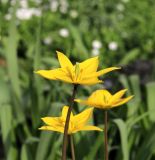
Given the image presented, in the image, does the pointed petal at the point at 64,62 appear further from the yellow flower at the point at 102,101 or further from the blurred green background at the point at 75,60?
the blurred green background at the point at 75,60

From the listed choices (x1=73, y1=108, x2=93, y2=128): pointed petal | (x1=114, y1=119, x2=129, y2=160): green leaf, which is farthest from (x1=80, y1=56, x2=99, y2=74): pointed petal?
(x1=114, y1=119, x2=129, y2=160): green leaf

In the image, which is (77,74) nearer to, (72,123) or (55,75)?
(55,75)

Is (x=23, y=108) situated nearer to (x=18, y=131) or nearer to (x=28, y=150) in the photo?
(x=18, y=131)

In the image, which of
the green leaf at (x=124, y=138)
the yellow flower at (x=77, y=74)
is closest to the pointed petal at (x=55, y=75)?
the yellow flower at (x=77, y=74)

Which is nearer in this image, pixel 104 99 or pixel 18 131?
pixel 104 99

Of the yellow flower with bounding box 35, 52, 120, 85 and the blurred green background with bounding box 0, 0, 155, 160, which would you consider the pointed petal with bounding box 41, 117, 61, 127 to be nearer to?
the yellow flower with bounding box 35, 52, 120, 85

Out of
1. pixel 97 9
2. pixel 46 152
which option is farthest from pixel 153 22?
pixel 46 152

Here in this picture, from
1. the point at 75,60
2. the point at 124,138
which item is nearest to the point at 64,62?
the point at 124,138

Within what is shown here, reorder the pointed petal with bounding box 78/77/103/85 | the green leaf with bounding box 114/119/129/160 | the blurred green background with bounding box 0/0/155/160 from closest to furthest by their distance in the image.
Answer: the pointed petal with bounding box 78/77/103/85
the green leaf with bounding box 114/119/129/160
the blurred green background with bounding box 0/0/155/160
